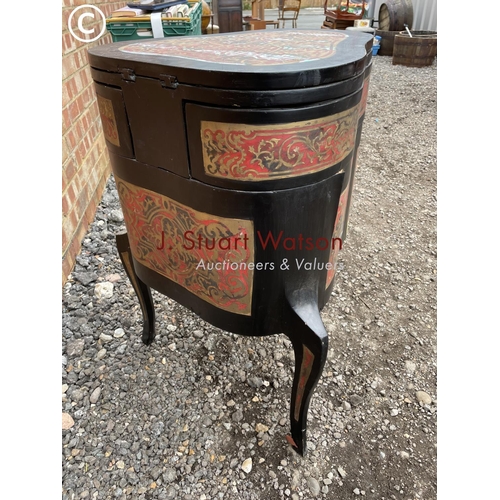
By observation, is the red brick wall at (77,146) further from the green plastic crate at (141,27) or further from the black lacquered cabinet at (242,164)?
the black lacquered cabinet at (242,164)

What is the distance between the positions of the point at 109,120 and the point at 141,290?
71 centimetres

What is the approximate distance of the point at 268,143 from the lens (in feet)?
2.56

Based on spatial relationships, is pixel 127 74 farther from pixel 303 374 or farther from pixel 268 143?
pixel 303 374

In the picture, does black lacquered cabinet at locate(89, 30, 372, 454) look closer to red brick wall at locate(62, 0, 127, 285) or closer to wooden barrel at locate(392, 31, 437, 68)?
red brick wall at locate(62, 0, 127, 285)

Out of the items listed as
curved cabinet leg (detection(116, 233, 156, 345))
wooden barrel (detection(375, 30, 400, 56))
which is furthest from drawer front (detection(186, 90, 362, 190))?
wooden barrel (detection(375, 30, 400, 56))

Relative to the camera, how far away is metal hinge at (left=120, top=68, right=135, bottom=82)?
876 millimetres

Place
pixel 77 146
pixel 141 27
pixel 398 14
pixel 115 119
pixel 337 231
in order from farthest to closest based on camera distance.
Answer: pixel 398 14 → pixel 141 27 → pixel 77 146 → pixel 337 231 → pixel 115 119

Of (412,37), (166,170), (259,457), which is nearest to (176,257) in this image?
(166,170)

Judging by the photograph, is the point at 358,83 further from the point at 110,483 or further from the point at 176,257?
the point at 110,483

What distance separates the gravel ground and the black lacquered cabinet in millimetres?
283

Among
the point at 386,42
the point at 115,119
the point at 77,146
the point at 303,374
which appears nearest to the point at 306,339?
the point at 303,374

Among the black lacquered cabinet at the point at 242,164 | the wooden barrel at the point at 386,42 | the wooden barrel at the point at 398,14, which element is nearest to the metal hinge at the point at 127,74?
the black lacquered cabinet at the point at 242,164

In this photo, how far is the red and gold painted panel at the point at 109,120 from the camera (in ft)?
3.23

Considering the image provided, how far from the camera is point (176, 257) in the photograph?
43.4 inches
